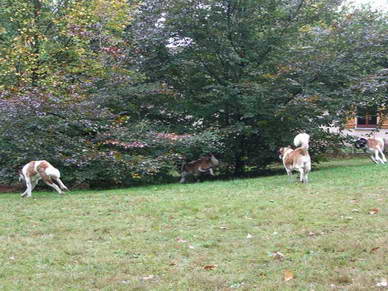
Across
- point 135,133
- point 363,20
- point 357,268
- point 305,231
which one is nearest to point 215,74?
point 135,133

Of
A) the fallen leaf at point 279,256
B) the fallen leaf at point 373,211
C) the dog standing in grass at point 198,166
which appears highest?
the dog standing in grass at point 198,166

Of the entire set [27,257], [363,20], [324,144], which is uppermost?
[363,20]

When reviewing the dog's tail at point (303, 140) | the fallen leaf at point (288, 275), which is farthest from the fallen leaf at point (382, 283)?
the dog's tail at point (303, 140)

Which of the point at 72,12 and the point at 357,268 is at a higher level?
the point at 72,12

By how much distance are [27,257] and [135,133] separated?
861cm

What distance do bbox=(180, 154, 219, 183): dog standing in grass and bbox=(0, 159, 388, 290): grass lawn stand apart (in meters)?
5.40

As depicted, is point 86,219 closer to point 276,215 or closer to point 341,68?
point 276,215

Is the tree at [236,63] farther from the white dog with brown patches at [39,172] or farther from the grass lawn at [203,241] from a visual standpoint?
the white dog with brown patches at [39,172]

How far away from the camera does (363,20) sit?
17.4 m

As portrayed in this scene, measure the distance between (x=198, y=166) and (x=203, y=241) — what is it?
947 cm

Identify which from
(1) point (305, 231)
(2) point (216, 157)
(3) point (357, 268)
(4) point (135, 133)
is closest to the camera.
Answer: (3) point (357, 268)

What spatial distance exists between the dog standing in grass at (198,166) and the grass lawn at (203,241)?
17.7 feet

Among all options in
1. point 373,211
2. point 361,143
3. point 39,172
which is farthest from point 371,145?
point 39,172

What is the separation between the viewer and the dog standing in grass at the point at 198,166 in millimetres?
16219
